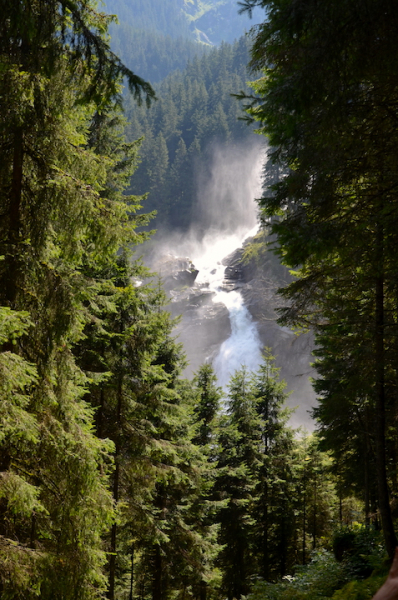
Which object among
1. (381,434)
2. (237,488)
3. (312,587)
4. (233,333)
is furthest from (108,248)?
(233,333)

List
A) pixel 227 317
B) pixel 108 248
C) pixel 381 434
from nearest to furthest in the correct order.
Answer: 1. pixel 108 248
2. pixel 381 434
3. pixel 227 317

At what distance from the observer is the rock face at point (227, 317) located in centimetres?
5619

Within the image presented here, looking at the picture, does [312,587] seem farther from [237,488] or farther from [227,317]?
[227,317]

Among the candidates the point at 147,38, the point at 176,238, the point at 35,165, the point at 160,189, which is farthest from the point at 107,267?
the point at 147,38

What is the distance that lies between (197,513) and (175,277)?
193ft

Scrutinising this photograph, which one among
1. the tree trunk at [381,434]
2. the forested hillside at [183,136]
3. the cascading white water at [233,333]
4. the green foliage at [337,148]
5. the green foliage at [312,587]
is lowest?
the green foliage at [312,587]

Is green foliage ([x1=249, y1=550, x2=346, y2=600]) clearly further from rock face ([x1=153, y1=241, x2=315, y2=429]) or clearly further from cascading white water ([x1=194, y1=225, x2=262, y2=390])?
rock face ([x1=153, y1=241, x2=315, y2=429])

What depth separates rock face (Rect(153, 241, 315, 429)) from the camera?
56.2 m

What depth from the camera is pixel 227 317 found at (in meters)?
63.4

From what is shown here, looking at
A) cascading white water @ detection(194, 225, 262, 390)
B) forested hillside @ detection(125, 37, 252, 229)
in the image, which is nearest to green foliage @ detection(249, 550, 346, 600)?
cascading white water @ detection(194, 225, 262, 390)

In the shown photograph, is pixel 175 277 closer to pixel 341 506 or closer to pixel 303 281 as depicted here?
pixel 341 506

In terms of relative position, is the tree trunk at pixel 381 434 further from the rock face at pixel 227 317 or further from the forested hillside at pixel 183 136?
the forested hillside at pixel 183 136

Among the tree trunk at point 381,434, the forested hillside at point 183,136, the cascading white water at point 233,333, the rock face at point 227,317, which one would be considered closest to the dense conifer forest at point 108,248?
the tree trunk at point 381,434

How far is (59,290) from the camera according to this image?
489 cm
